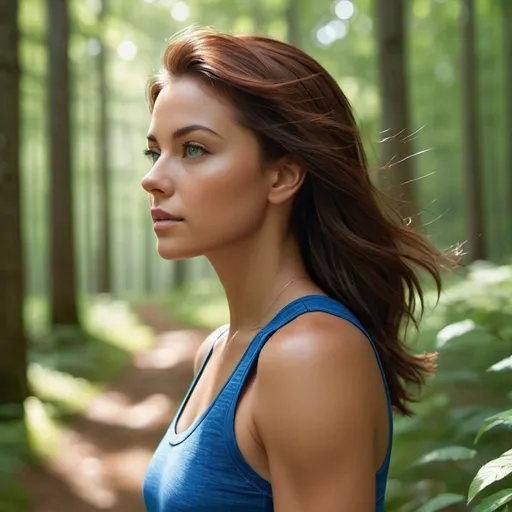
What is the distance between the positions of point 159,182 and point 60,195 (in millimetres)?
10120

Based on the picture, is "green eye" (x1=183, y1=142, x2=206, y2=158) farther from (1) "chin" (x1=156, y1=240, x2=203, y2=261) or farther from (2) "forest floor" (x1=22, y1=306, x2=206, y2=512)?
(2) "forest floor" (x1=22, y1=306, x2=206, y2=512)

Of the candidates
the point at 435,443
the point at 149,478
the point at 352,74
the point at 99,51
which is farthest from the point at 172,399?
the point at 352,74

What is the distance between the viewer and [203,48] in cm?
186

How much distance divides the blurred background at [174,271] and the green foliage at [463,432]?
13mm

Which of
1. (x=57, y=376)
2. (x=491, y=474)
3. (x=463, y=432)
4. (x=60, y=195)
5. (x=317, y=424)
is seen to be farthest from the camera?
(x=60, y=195)

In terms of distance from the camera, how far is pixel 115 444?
22.6 ft

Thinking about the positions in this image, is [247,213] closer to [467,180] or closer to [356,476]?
[356,476]

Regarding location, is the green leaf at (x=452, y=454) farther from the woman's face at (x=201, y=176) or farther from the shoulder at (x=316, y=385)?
the woman's face at (x=201, y=176)

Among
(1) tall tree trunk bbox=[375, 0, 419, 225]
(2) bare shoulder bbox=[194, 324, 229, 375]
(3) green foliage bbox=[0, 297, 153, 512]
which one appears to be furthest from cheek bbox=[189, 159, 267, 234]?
(1) tall tree trunk bbox=[375, 0, 419, 225]

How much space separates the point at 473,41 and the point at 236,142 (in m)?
14.5

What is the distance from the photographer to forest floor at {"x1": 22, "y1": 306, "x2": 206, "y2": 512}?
5531 mm

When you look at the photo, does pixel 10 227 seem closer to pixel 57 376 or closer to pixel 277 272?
pixel 57 376

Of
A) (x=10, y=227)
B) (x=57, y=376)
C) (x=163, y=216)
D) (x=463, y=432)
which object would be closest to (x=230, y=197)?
(x=163, y=216)

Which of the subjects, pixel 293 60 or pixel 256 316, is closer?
pixel 293 60
